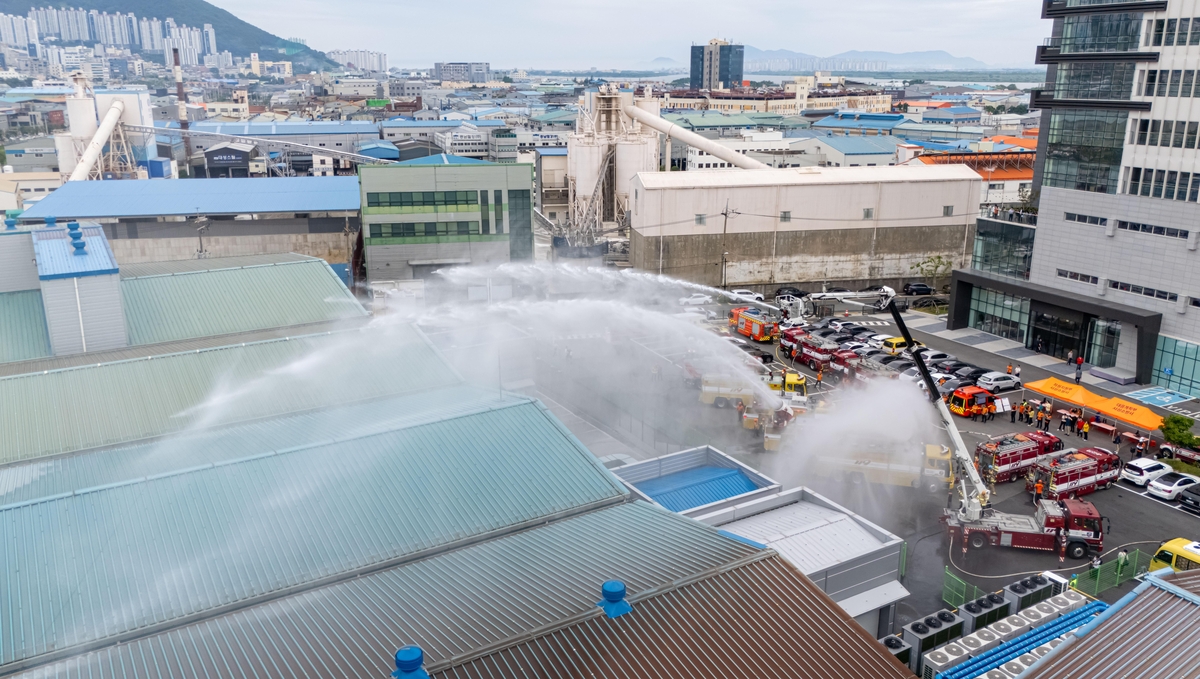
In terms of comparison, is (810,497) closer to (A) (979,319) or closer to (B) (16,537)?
(B) (16,537)

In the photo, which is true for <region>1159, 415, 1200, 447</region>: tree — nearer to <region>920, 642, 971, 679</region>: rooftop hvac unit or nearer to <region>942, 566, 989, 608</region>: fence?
<region>942, 566, 989, 608</region>: fence

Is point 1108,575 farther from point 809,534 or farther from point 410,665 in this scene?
point 410,665

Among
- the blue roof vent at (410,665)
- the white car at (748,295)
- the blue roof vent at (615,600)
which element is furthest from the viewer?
the white car at (748,295)

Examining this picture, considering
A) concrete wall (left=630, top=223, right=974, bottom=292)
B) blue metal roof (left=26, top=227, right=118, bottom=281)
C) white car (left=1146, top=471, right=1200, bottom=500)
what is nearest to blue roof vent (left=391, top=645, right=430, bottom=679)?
blue metal roof (left=26, top=227, right=118, bottom=281)

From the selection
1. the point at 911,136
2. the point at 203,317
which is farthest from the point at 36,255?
the point at 911,136

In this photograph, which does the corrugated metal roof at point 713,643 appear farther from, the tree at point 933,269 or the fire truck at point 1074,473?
the tree at point 933,269

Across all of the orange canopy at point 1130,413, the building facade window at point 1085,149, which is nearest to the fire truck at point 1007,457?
the orange canopy at point 1130,413

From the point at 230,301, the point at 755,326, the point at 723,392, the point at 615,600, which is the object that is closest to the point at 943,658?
the point at 615,600
